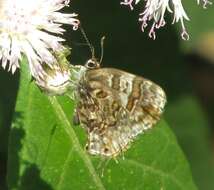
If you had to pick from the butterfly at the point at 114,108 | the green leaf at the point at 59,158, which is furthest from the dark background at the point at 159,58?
the butterfly at the point at 114,108

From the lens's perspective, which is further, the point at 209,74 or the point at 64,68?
the point at 209,74

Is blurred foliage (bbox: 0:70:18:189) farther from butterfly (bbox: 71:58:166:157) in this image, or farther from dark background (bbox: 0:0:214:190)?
butterfly (bbox: 71:58:166:157)

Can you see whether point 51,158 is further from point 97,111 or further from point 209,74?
point 209,74

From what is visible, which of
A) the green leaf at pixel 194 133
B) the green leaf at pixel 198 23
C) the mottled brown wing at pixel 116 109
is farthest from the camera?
the green leaf at pixel 194 133

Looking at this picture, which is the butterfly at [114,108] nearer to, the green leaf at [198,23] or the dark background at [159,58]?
the dark background at [159,58]

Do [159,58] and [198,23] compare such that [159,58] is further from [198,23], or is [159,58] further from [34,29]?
[34,29]

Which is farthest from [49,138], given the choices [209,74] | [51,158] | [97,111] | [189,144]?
[209,74]

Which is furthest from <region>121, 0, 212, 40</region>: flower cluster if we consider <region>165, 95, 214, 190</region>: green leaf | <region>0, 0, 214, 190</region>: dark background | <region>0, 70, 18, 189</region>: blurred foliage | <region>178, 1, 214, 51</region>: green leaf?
<region>165, 95, 214, 190</region>: green leaf
